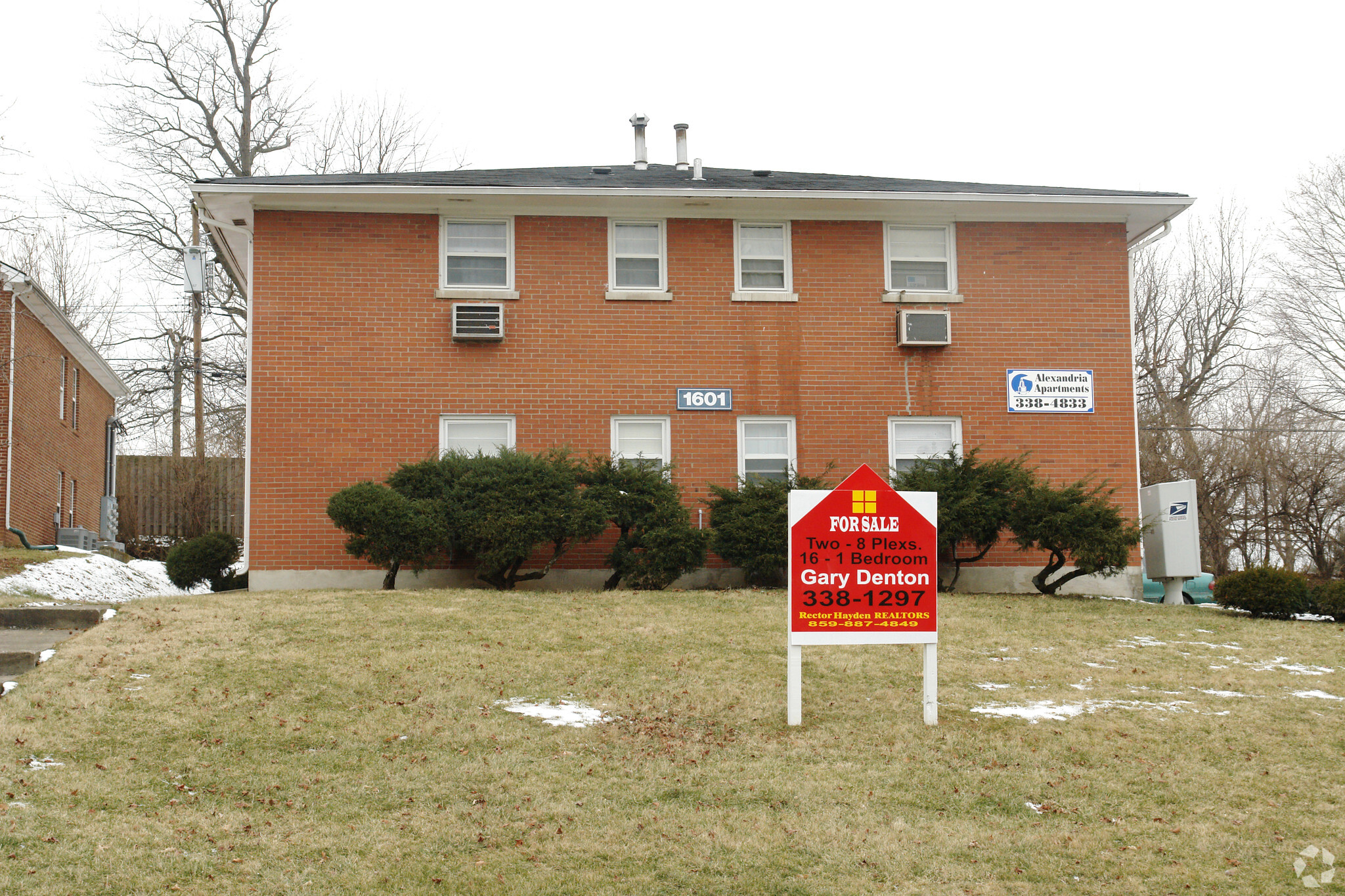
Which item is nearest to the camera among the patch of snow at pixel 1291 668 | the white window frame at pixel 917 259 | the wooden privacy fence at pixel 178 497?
the patch of snow at pixel 1291 668

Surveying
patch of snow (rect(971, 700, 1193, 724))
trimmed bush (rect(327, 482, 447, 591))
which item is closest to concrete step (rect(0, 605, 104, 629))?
trimmed bush (rect(327, 482, 447, 591))

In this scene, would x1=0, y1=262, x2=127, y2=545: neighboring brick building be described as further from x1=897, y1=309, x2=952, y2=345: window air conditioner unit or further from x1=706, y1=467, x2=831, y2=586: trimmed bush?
x1=897, y1=309, x2=952, y2=345: window air conditioner unit

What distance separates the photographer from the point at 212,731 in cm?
829

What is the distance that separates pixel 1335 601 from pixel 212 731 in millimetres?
12750

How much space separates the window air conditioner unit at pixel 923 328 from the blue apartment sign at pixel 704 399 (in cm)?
268

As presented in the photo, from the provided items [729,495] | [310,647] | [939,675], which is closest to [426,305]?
[729,495]

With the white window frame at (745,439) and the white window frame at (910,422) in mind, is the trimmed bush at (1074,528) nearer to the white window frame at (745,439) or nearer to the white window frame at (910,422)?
the white window frame at (910,422)

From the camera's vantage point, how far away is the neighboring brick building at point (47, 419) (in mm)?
22078

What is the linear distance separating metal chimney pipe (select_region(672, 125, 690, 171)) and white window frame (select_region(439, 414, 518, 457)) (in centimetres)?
654

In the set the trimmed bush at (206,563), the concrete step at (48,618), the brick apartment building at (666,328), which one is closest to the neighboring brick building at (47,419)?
the trimmed bush at (206,563)

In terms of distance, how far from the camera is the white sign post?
29.1 ft

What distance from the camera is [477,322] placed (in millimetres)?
17094

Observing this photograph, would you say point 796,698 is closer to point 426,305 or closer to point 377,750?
point 377,750

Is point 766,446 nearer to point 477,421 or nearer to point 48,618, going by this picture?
point 477,421
